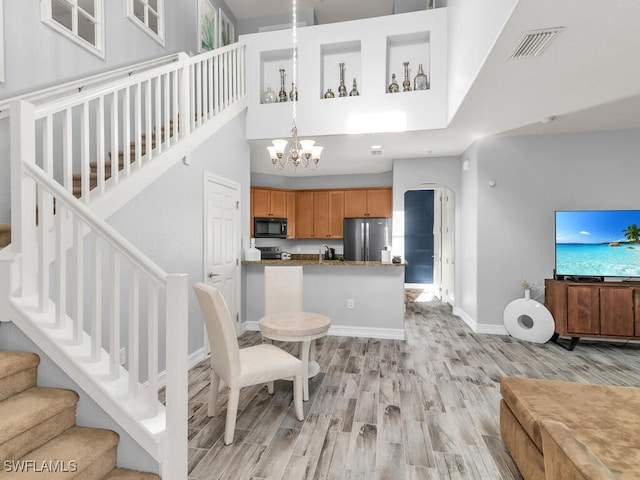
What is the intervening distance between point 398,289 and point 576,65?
2830 millimetres

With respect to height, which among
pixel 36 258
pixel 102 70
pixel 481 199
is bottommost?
pixel 36 258

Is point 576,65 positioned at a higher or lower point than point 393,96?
lower

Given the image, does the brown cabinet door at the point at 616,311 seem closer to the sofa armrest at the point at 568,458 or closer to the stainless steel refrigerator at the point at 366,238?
the stainless steel refrigerator at the point at 366,238

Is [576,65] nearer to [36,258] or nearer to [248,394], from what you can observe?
[248,394]

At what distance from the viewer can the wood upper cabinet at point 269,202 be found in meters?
6.73

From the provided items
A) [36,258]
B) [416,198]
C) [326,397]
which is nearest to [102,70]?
[36,258]

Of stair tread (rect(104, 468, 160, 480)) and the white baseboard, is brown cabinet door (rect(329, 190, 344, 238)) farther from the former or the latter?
stair tread (rect(104, 468, 160, 480))

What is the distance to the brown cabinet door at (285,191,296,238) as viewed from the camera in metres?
7.20

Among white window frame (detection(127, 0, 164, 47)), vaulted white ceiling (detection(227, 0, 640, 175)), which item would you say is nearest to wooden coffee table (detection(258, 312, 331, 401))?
vaulted white ceiling (detection(227, 0, 640, 175))

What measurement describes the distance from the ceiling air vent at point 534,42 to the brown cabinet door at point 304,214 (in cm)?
506

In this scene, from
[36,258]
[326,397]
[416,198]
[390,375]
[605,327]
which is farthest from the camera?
[416,198]

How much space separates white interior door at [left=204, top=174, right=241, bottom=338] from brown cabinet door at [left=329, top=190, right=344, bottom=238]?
114 inches

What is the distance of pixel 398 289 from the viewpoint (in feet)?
14.4

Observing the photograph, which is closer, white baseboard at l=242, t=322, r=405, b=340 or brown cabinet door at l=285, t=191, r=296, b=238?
white baseboard at l=242, t=322, r=405, b=340
